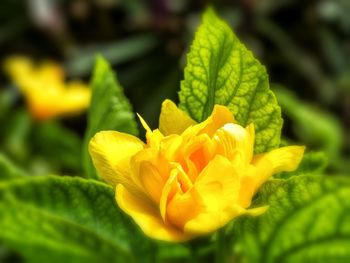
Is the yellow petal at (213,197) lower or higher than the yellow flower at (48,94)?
lower

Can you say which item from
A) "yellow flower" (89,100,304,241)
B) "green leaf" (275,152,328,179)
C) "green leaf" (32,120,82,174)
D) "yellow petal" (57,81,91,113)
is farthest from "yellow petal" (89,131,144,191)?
"yellow petal" (57,81,91,113)

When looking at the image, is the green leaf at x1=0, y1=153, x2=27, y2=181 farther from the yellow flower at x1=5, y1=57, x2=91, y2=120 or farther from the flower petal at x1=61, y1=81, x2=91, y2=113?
the flower petal at x1=61, y1=81, x2=91, y2=113

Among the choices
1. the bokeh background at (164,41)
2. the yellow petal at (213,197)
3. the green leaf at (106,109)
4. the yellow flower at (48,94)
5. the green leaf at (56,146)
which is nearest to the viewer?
the yellow petal at (213,197)

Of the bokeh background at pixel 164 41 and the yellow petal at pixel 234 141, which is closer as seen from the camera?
the yellow petal at pixel 234 141

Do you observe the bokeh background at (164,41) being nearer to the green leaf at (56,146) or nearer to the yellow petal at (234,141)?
the green leaf at (56,146)

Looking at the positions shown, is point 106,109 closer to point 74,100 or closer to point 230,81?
point 230,81

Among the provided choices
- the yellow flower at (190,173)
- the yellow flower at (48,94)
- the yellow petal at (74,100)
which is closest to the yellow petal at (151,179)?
the yellow flower at (190,173)

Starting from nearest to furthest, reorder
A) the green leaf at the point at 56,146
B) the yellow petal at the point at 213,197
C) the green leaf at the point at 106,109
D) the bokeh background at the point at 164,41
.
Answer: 1. the yellow petal at the point at 213,197
2. the green leaf at the point at 106,109
3. the green leaf at the point at 56,146
4. the bokeh background at the point at 164,41

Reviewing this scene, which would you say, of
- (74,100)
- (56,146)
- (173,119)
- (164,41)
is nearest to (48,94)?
(74,100)
